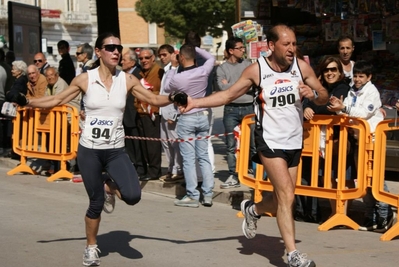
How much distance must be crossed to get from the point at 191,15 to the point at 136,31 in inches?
1429

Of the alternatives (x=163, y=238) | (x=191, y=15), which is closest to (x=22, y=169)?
(x=163, y=238)

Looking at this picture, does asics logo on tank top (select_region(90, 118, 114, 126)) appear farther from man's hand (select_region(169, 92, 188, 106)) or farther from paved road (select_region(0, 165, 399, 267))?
paved road (select_region(0, 165, 399, 267))

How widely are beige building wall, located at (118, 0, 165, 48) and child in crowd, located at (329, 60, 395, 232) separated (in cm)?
7521

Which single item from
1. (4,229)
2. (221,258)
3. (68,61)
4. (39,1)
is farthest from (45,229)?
(39,1)

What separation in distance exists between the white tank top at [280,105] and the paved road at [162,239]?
1129 millimetres

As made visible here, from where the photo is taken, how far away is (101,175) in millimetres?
7699

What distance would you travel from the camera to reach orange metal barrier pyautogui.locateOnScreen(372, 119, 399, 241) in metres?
8.98

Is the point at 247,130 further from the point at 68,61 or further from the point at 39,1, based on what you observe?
the point at 39,1

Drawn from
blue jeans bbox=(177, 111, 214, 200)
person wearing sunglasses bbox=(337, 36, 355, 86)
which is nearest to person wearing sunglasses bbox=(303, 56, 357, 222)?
person wearing sunglasses bbox=(337, 36, 355, 86)

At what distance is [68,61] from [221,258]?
418 inches

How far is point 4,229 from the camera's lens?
941 cm

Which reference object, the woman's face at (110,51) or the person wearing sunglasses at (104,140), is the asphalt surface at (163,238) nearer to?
the person wearing sunglasses at (104,140)

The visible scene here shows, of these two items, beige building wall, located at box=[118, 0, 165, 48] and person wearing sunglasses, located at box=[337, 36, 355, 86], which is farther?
beige building wall, located at box=[118, 0, 165, 48]

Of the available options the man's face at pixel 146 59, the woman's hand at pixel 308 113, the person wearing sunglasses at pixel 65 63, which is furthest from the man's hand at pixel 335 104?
the person wearing sunglasses at pixel 65 63
